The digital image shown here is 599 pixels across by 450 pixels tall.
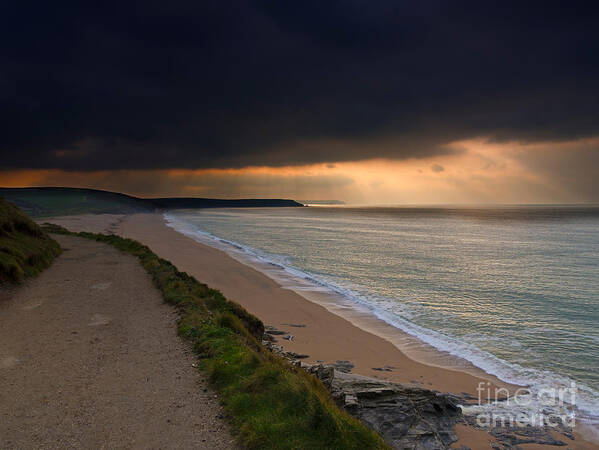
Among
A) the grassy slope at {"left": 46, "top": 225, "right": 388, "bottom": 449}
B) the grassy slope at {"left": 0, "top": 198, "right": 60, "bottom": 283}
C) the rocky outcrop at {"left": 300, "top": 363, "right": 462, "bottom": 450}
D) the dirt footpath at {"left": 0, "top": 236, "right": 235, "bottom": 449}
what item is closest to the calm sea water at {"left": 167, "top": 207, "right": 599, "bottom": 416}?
the rocky outcrop at {"left": 300, "top": 363, "right": 462, "bottom": 450}

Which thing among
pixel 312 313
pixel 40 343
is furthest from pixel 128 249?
pixel 40 343

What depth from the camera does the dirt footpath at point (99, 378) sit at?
22.1ft

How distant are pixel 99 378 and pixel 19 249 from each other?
17271 mm

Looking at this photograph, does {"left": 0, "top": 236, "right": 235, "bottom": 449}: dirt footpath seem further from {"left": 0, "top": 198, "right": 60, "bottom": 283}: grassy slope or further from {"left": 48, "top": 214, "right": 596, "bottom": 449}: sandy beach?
{"left": 48, "top": 214, "right": 596, "bottom": 449}: sandy beach

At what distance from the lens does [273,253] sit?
4609 cm

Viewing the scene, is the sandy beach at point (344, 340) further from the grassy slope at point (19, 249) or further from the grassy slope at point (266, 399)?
the grassy slope at point (19, 249)

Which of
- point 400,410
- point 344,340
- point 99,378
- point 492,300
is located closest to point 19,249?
point 99,378

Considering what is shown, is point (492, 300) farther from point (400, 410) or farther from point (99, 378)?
point (99, 378)

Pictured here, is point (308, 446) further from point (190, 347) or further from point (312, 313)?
point (312, 313)

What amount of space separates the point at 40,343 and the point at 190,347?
15.0ft

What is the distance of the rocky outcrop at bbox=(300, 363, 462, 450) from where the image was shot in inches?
339

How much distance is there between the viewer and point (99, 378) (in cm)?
898

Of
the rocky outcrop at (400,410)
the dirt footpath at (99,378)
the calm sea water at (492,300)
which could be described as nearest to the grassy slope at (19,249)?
the dirt footpath at (99,378)

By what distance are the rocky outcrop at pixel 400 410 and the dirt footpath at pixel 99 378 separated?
12.1 feet
